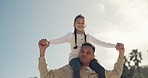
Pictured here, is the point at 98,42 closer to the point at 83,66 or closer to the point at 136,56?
the point at 83,66

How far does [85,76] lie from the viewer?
7.70 m

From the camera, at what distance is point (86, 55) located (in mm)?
7781

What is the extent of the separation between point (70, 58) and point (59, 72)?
2.98ft

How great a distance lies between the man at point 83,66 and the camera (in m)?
7.38

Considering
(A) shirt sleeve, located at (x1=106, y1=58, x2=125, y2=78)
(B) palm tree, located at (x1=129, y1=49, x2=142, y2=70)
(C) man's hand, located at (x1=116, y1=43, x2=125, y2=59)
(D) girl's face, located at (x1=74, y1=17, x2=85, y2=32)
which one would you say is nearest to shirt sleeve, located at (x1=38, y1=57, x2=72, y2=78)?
(A) shirt sleeve, located at (x1=106, y1=58, x2=125, y2=78)

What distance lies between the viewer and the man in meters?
7.38

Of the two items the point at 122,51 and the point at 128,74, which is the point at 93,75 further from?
the point at 128,74

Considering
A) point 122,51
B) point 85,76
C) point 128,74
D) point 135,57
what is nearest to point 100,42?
point 122,51

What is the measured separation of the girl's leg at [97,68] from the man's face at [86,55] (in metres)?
0.19

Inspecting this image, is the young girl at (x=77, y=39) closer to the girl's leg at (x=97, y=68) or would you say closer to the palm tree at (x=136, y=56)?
the girl's leg at (x=97, y=68)

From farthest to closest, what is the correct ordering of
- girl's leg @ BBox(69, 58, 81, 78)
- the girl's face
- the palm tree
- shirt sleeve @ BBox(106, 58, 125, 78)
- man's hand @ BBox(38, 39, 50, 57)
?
the palm tree
the girl's face
shirt sleeve @ BBox(106, 58, 125, 78)
girl's leg @ BBox(69, 58, 81, 78)
man's hand @ BBox(38, 39, 50, 57)

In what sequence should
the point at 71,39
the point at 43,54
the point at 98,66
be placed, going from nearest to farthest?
the point at 43,54, the point at 98,66, the point at 71,39

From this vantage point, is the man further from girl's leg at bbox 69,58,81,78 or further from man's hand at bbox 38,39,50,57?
girl's leg at bbox 69,58,81,78

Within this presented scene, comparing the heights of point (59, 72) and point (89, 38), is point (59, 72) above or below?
below
